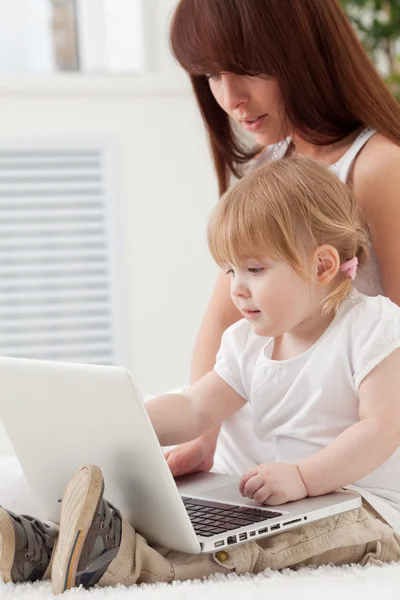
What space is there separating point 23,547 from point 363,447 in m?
0.44

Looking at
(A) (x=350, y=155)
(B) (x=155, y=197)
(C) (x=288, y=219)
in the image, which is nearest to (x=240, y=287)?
(C) (x=288, y=219)

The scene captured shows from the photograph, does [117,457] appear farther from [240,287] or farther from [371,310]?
[371,310]

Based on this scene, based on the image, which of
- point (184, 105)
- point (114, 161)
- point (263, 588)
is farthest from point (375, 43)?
point (263, 588)

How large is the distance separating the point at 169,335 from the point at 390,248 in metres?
1.78

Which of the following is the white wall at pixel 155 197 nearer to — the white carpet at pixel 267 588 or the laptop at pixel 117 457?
the laptop at pixel 117 457

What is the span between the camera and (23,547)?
1.06 m

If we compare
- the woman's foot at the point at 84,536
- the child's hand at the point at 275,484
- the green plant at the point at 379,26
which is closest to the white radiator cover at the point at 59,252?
the green plant at the point at 379,26

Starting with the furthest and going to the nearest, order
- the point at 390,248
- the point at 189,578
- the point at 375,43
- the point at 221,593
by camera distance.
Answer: the point at 375,43 < the point at 390,248 < the point at 189,578 < the point at 221,593

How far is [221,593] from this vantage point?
953 millimetres

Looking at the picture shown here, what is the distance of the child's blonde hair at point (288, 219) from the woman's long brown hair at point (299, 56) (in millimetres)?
219

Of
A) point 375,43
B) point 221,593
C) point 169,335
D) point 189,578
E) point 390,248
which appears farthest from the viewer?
point 169,335

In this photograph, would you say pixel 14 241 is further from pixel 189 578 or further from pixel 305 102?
pixel 189 578

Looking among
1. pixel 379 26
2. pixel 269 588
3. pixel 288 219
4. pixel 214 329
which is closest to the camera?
pixel 269 588

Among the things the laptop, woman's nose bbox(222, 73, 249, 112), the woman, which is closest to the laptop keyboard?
the laptop
